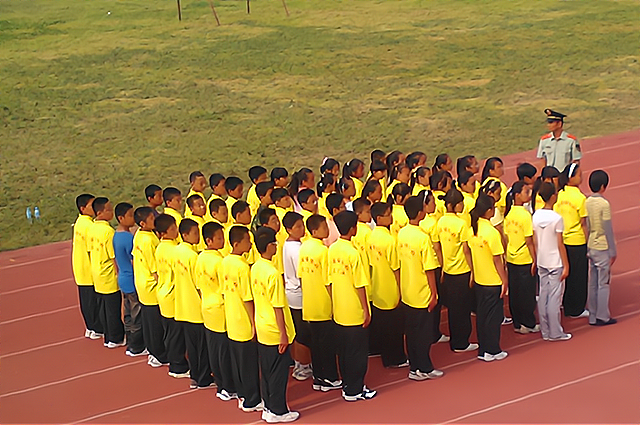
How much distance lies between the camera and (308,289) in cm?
745

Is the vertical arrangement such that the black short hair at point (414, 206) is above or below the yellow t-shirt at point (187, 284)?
above

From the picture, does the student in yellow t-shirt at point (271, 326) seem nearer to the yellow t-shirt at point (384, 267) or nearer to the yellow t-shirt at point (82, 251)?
the yellow t-shirt at point (384, 267)

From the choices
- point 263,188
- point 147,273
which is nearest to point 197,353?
point 147,273

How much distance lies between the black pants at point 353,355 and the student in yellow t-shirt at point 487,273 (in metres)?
1.07

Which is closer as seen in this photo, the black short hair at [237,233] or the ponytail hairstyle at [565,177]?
the black short hair at [237,233]

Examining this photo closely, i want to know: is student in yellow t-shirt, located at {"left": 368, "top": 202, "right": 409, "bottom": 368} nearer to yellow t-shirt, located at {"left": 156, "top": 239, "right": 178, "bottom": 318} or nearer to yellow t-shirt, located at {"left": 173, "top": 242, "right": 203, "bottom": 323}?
yellow t-shirt, located at {"left": 173, "top": 242, "right": 203, "bottom": 323}

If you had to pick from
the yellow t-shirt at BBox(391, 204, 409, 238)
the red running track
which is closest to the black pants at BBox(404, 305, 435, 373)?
the red running track

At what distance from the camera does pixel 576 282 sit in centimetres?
865

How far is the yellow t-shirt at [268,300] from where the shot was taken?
6.80 meters

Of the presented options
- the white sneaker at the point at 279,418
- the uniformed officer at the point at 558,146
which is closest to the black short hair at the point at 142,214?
the white sneaker at the point at 279,418

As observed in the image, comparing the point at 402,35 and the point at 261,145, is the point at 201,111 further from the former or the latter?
the point at 402,35

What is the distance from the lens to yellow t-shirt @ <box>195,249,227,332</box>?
7.21m

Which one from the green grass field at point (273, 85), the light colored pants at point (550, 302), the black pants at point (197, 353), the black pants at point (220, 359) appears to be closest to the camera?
the black pants at point (220, 359)

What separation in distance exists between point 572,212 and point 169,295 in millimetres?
3377
